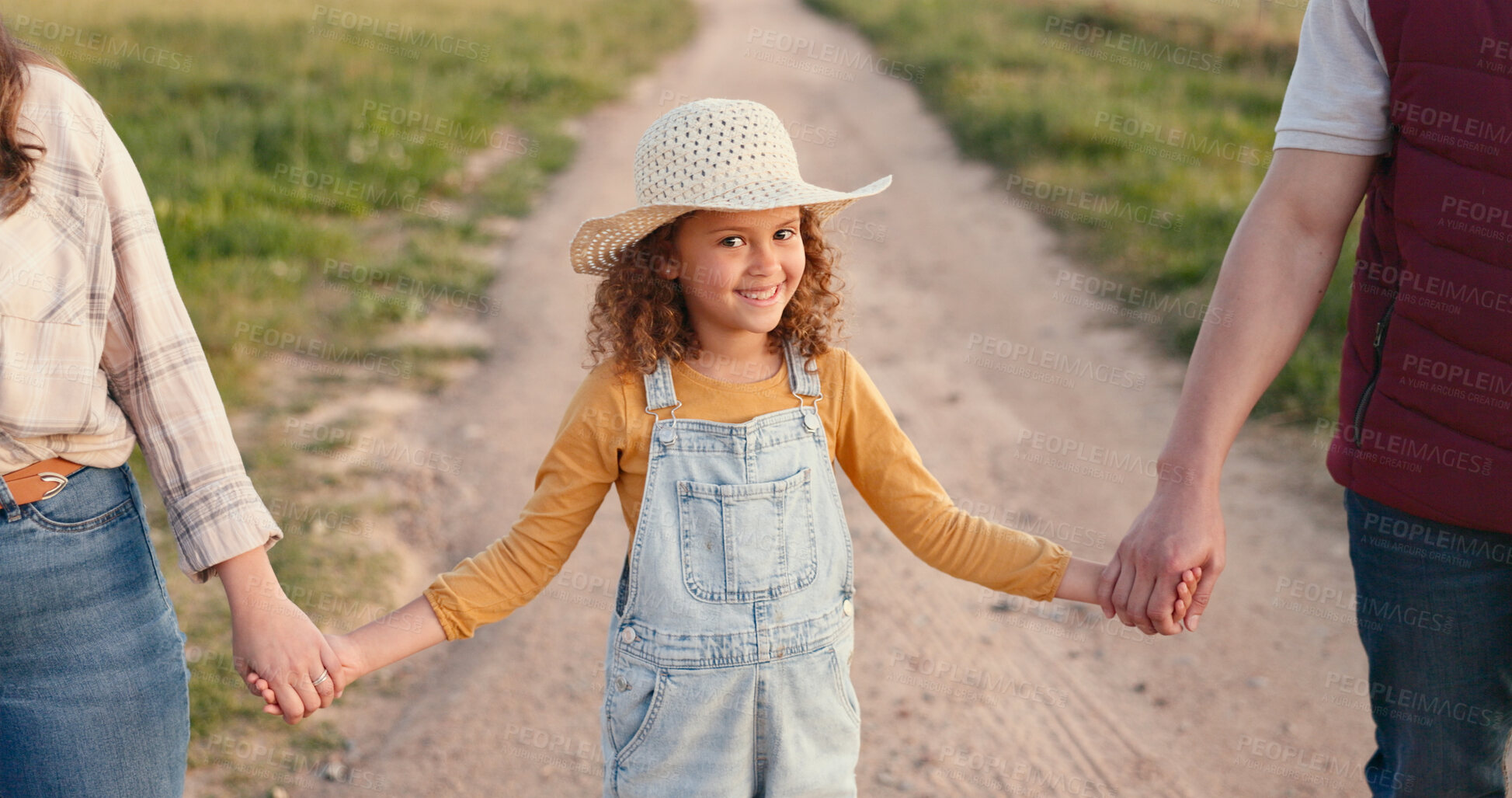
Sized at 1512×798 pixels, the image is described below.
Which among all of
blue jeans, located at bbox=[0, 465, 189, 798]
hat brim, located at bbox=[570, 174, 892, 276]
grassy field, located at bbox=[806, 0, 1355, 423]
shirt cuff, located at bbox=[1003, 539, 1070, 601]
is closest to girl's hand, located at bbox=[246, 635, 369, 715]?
blue jeans, located at bbox=[0, 465, 189, 798]

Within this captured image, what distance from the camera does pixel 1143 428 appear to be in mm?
5195

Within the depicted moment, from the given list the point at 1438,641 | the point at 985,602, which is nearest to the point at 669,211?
the point at 1438,641

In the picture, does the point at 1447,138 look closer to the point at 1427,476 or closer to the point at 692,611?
the point at 1427,476

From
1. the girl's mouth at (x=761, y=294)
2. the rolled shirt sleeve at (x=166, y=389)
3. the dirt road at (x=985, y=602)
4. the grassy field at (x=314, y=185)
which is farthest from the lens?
the grassy field at (x=314, y=185)

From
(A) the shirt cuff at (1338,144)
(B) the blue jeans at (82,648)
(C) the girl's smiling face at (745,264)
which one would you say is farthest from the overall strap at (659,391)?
(A) the shirt cuff at (1338,144)

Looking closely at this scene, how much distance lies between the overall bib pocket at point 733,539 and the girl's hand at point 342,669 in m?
0.55

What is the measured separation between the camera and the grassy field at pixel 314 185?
391cm

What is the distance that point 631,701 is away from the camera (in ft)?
6.13

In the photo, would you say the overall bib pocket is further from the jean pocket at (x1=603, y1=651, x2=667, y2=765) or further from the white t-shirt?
the white t-shirt

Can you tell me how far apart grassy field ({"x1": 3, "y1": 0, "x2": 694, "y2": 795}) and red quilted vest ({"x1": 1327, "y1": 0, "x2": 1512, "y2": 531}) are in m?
2.74

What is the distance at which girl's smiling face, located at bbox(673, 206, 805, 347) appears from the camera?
1.87 meters

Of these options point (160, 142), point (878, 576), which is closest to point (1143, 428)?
point (878, 576)

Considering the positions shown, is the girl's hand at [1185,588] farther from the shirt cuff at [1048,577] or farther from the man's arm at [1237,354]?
the shirt cuff at [1048,577]

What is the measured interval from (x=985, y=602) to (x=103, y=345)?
9.51 feet
